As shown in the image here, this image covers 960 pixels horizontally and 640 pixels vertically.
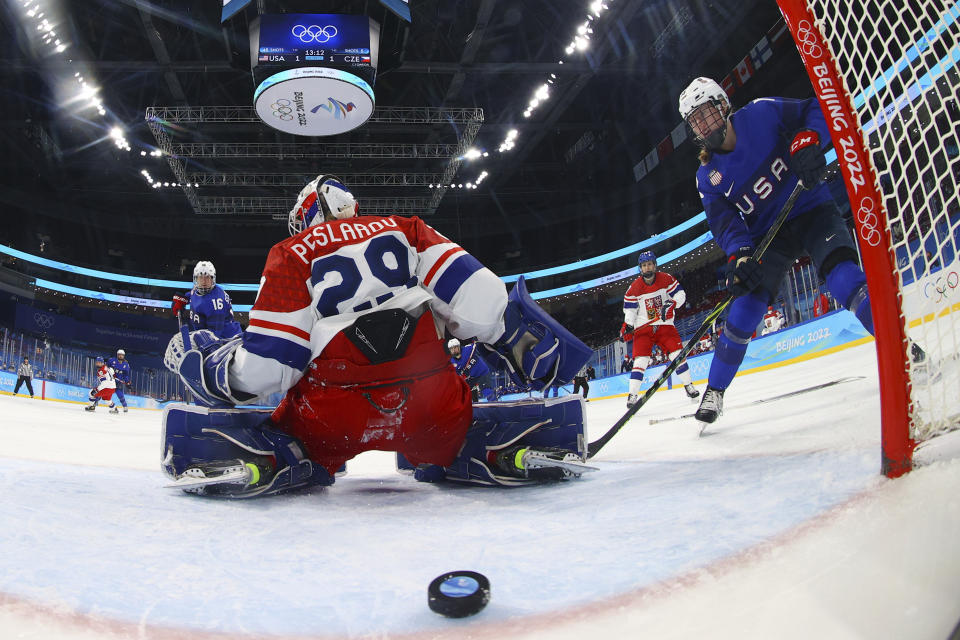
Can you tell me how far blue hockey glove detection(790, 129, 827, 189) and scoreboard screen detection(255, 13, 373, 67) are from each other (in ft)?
23.2

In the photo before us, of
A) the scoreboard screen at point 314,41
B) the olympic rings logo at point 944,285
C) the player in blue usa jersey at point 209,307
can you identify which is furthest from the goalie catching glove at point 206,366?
the scoreboard screen at point 314,41

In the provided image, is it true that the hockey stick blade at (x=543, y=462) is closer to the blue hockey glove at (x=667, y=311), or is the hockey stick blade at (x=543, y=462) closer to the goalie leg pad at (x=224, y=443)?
the goalie leg pad at (x=224, y=443)

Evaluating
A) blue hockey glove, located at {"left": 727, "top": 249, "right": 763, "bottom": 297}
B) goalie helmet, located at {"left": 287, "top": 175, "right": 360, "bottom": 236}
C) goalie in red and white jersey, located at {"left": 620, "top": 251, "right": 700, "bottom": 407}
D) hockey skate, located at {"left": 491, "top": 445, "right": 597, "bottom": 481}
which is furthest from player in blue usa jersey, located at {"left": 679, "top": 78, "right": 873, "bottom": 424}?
goalie in red and white jersey, located at {"left": 620, "top": 251, "right": 700, "bottom": 407}

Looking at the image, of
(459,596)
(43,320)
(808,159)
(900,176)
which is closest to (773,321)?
(808,159)

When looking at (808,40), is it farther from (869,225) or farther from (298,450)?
(298,450)

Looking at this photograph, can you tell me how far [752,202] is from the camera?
2510 mm

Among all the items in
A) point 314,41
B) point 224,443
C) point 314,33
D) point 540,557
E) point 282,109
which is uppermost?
point 314,33

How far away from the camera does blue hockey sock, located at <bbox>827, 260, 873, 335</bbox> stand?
2.00m

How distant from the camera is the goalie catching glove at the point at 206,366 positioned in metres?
1.57

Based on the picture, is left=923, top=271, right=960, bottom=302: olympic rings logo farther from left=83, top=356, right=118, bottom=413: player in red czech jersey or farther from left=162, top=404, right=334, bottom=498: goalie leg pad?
left=83, top=356, right=118, bottom=413: player in red czech jersey

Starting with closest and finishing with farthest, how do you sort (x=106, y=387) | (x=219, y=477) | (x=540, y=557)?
(x=540, y=557) → (x=219, y=477) → (x=106, y=387)

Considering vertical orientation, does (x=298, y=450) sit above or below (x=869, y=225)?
below

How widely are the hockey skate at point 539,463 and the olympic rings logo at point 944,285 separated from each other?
3.32 ft

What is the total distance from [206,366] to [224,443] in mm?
238
